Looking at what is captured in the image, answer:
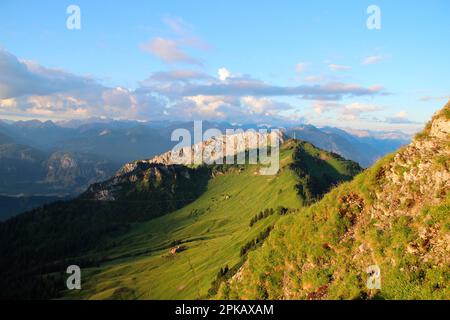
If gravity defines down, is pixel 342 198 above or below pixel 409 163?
below

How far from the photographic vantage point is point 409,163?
48344 mm
